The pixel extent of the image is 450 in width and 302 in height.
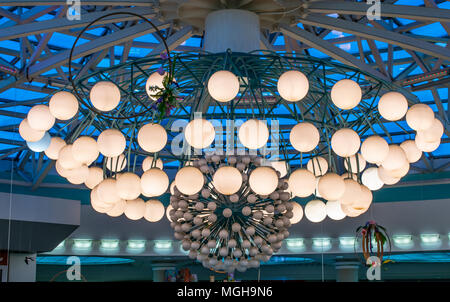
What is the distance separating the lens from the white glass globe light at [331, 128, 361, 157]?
146 inches

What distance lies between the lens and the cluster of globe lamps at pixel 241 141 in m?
3.70

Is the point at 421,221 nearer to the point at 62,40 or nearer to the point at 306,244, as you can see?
the point at 306,244

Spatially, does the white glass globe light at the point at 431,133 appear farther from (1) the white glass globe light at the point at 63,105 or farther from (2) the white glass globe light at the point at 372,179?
(1) the white glass globe light at the point at 63,105

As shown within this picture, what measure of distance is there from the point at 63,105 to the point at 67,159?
0.42 meters

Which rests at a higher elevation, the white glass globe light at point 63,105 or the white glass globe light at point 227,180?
the white glass globe light at point 63,105

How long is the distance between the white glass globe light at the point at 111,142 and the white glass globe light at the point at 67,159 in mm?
356

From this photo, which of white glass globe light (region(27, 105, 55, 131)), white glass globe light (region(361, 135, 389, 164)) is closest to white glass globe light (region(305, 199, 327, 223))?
white glass globe light (region(361, 135, 389, 164))

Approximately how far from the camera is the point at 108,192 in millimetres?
3969

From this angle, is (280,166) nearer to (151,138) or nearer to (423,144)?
(423,144)

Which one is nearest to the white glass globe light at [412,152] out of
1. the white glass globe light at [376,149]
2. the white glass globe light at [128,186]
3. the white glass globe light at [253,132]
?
the white glass globe light at [376,149]

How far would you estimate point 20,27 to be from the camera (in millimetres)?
6312

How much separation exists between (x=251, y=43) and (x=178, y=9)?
2.85 ft

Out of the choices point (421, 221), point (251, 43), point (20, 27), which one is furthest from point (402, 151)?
point (421, 221)

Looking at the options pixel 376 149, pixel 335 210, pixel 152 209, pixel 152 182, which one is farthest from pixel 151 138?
pixel 335 210
